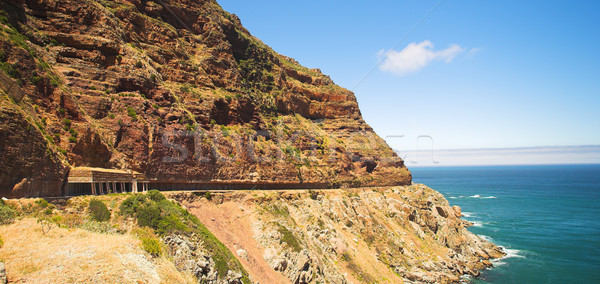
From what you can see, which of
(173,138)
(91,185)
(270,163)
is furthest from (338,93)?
(91,185)

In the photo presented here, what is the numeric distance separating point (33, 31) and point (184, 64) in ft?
59.9

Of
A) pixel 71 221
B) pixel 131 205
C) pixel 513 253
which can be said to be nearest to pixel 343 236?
pixel 131 205

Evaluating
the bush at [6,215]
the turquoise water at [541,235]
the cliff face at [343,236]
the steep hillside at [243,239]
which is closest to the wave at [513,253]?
the turquoise water at [541,235]

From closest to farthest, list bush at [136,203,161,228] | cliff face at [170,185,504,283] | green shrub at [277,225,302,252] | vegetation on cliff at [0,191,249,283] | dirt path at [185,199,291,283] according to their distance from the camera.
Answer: vegetation on cliff at [0,191,249,283], bush at [136,203,161,228], dirt path at [185,199,291,283], cliff face at [170,185,504,283], green shrub at [277,225,302,252]

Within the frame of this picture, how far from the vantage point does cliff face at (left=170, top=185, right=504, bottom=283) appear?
34.9m

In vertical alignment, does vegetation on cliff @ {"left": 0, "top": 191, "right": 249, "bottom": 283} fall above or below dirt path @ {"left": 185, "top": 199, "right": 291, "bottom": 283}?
above

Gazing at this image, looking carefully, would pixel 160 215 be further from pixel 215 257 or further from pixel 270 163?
pixel 270 163

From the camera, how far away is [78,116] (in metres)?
28.1

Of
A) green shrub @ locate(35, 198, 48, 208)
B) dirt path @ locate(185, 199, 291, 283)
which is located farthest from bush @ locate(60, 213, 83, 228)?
dirt path @ locate(185, 199, 291, 283)

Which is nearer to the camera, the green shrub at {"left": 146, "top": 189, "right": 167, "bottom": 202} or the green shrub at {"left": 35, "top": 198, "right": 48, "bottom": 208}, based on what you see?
the green shrub at {"left": 35, "top": 198, "right": 48, "bottom": 208}

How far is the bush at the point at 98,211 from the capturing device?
74.5 ft

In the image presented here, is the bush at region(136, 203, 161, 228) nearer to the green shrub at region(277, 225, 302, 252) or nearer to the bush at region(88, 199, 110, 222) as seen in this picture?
the bush at region(88, 199, 110, 222)
